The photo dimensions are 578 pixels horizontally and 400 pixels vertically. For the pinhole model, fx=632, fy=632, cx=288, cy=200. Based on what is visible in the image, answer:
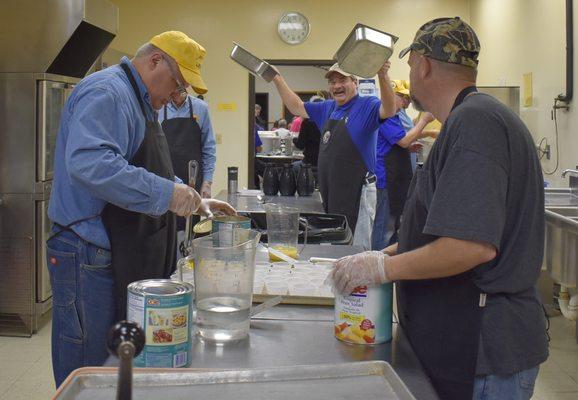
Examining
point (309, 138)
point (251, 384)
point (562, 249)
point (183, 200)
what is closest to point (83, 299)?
point (183, 200)

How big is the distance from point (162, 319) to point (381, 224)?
3.17m

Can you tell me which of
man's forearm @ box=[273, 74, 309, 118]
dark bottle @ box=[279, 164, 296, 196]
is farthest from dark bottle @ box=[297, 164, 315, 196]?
man's forearm @ box=[273, 74, 309, 118]

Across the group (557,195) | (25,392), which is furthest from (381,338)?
(557,195)

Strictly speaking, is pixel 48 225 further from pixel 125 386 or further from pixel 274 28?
pixel 274 28

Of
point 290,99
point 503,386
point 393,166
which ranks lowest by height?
point 503,386

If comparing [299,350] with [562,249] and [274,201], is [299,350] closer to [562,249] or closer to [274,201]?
[562,249]

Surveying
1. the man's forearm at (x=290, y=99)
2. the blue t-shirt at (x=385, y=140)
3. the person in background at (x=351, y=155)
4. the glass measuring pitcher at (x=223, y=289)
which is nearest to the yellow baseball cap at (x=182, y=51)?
the glass measuring pitcher at (x=223, y=289)

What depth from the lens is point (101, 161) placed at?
5.43 ft

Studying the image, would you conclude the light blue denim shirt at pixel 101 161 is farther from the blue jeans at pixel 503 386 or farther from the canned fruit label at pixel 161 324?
the blue jeans at pixel 503 386

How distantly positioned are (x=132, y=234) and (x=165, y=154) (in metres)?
0.33

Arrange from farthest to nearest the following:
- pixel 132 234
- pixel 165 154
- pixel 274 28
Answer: pixel 274 28 < pixel 165 154 < pixel 132 234

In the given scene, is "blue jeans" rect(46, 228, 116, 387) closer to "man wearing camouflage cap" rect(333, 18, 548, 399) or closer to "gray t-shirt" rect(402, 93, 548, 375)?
"man wearing camouflage cap" rect(333, 18, 548, 399)

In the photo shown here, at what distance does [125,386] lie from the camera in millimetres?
646

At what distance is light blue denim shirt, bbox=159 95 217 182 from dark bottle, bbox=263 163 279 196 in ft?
1.24
